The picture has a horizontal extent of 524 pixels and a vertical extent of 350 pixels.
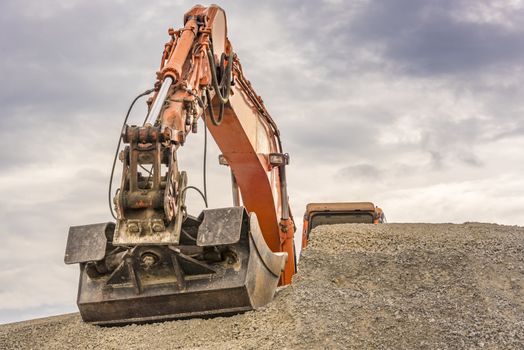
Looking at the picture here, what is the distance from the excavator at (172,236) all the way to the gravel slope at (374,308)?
0.21 metres

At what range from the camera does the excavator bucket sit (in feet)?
19.9

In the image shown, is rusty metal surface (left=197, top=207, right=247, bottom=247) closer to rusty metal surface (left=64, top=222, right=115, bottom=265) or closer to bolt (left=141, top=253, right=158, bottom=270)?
bolt (left=141, top=253, right=158, bottom=270)

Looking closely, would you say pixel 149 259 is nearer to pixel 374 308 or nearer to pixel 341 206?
pixel 374 308

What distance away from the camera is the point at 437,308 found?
19.5ft

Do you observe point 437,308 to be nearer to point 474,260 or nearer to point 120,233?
point 474,260

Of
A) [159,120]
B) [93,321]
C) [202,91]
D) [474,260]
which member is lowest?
[93,321]

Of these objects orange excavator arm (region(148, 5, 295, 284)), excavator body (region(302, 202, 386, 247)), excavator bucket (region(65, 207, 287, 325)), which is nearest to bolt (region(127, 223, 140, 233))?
excavator bucket (region(65, 207, 287, 325))

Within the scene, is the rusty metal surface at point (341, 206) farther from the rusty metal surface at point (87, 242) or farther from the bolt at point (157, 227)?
the bolt at point (157, 227)

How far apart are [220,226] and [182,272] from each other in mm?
577

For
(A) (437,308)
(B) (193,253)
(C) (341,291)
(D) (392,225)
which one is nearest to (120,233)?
(B) (193,253)

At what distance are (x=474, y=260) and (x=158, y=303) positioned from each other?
10.5ft

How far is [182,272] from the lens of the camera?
20.2 feet

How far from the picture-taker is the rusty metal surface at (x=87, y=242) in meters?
6.45


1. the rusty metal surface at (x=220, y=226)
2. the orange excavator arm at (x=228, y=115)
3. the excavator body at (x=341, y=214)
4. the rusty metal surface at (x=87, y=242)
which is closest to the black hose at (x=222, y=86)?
the orange excavator arm at (x=228, y=115)
